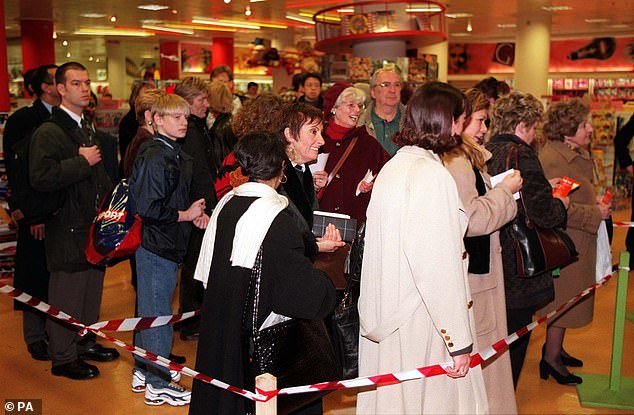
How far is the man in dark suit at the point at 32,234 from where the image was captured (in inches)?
183

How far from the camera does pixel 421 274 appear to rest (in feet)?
8.04

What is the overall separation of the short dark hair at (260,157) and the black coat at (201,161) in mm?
1626

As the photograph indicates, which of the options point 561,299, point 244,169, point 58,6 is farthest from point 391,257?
point 58,6

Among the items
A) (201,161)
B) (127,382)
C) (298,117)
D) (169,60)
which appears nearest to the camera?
(298,117)

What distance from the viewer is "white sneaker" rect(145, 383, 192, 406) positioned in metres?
3.92

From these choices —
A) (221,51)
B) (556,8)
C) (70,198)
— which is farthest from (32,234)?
(221,51)

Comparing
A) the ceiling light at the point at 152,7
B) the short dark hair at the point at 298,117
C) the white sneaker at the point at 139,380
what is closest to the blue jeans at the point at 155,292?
the white sneaker at the point at 139,380

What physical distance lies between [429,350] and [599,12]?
16.5 metres

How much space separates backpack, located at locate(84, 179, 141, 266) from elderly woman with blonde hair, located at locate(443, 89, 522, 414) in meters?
1.69

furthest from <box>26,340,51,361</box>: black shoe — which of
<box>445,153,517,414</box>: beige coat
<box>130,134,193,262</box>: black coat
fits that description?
<box>445,153,517,414</box>: beige coat

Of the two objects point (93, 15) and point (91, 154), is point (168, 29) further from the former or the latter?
point (91, 154)

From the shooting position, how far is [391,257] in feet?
8.36

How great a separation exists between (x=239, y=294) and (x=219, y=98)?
9.68 ft

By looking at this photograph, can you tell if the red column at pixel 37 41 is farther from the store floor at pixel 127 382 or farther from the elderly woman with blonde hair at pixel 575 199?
the elderly woman with blonde hair at pixel 575 199
